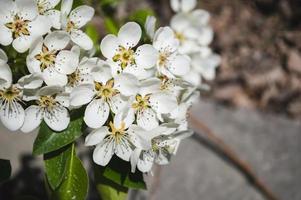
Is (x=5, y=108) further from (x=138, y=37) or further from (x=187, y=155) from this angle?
(x=187, y=155)

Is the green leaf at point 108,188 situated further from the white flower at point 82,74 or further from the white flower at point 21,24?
the white flower at point 21,24

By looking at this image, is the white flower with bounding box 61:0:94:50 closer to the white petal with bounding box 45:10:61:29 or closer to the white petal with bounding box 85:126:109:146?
the white petal with bounding box 45:10:61:29

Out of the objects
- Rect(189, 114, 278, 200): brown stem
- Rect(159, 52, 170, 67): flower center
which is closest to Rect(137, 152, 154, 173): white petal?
Rect(159, 52, 170, 67): flower center

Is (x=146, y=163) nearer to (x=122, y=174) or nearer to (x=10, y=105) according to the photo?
(x=122, y=174)

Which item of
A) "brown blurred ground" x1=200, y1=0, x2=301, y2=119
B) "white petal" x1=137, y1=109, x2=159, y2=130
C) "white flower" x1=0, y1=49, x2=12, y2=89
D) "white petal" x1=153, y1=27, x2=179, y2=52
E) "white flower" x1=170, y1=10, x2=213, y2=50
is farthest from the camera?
"brown blurred ground" x1=200, y1=0, x2=301, y2=119

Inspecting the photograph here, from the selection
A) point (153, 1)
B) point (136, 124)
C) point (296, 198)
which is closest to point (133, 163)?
point (136, 124)
